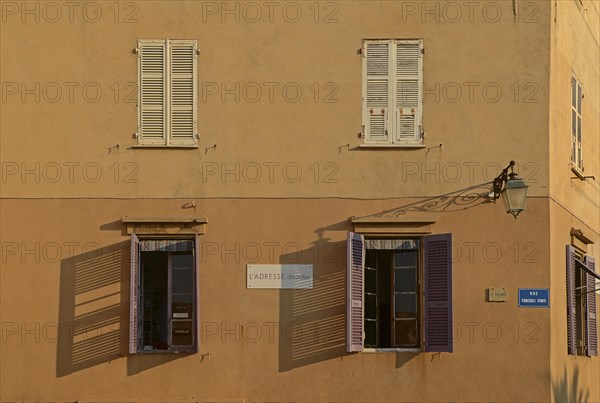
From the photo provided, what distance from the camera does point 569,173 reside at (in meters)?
20.8

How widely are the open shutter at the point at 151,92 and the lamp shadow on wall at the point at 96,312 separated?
56.3 inches

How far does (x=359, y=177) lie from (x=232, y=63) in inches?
86.1

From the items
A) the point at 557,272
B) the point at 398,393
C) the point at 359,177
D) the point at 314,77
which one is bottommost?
the point at 398,393

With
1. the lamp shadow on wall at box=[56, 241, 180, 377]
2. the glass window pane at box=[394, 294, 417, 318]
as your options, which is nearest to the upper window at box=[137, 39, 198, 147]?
the lamp shadow on wall at box=[56, 241, 180, 377]

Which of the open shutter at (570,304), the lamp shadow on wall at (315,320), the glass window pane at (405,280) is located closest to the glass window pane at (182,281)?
the lamp shadow on wall at (315,320)

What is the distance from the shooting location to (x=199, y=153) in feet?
64.1

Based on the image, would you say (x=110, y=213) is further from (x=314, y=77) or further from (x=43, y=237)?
(x=314, y=77)

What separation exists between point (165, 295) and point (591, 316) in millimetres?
6103

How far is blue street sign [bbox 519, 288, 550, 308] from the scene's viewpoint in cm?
1930

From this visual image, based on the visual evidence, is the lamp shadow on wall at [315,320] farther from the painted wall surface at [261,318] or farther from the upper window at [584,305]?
the upper window at [584,305]

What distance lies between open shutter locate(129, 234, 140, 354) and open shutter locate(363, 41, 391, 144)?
3.34m

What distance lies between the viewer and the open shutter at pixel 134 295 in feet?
62.4

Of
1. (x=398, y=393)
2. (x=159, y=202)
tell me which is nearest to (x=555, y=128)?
(x=398, y=393)

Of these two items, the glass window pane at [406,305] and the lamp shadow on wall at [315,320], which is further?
the glass window pane at [406,305]
